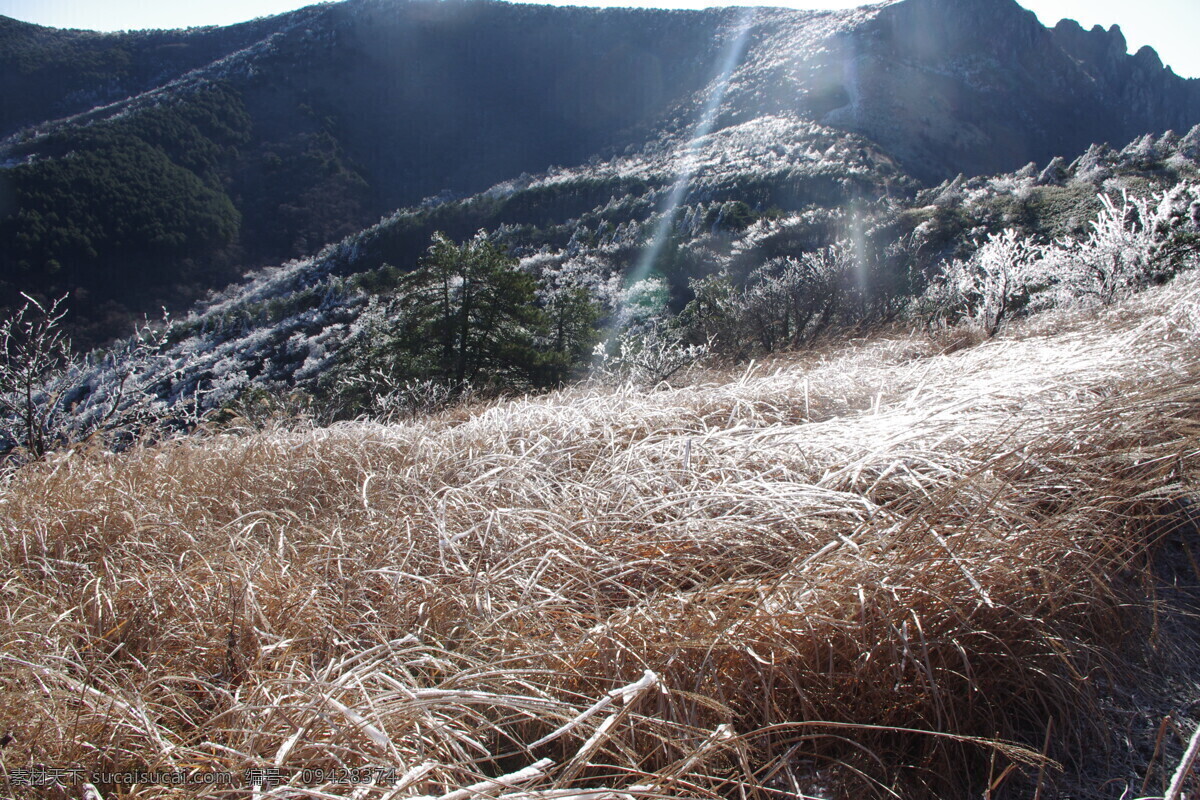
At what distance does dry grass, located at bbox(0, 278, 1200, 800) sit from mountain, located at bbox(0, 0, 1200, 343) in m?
43.1

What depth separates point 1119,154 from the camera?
32125 mm

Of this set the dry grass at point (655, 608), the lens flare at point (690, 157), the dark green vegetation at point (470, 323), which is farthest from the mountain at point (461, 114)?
the dry grass at point (655, 608)

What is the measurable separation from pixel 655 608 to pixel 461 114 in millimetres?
116975

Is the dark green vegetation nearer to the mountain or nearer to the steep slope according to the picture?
the mountain

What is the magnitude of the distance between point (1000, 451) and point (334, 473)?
2.36 metres

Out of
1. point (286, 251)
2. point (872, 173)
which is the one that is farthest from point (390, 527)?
point (286, 251)

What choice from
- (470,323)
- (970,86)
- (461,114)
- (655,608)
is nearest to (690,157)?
(970,86)

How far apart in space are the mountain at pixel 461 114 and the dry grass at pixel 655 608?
43.1 m

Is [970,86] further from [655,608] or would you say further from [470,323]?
[655,608]

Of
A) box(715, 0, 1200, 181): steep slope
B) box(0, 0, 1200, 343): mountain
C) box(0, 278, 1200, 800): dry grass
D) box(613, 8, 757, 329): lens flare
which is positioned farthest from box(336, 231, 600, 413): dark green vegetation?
box(715, 0, 1200, 181): steep slope

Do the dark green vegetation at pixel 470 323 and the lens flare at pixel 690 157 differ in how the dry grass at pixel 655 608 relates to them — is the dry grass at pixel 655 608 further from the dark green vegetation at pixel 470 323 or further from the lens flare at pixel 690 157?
the lens flare at pixel 690 157

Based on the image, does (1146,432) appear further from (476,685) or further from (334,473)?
(334,473)

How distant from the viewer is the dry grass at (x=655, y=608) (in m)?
0.93

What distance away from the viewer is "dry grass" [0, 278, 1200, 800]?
0.93 metres
